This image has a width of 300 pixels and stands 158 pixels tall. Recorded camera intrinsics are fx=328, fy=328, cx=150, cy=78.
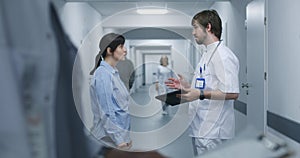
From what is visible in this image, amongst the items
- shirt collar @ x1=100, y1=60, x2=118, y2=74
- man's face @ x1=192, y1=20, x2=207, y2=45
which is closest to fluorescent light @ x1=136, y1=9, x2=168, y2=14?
shirt collar @ x1=100, y1=60, x2=118, y2=74

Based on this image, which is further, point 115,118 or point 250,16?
point 250,16

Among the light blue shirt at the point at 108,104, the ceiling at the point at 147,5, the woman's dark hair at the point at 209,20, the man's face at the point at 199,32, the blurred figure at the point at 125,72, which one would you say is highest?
the ceiling at the point at 147,5

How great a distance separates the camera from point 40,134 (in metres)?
0.50

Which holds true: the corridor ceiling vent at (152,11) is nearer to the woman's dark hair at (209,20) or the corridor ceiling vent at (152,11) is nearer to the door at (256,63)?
the door at (256,63)

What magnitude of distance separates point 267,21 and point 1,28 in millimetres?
2720

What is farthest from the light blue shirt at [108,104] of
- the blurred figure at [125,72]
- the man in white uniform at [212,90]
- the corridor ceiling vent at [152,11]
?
the corridor ceiling vent at [152,11]

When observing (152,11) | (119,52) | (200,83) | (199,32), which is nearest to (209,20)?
(199,32)

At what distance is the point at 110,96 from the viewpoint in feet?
6.25

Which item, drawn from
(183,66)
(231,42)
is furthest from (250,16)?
(183,66)

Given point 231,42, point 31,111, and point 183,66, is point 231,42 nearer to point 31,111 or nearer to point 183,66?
point 31,111

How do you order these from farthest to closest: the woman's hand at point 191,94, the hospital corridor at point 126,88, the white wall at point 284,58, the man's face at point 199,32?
the white wall at point 284,58, the man's face at point 199,32, the woman's hand at point 191,94, the hospital corridor at point 126,88

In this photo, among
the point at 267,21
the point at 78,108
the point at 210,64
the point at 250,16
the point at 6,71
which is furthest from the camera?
the point at 250,16

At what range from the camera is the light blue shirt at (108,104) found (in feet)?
6.22

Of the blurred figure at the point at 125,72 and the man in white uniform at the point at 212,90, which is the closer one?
the man in white uniform at the point at 212,90
